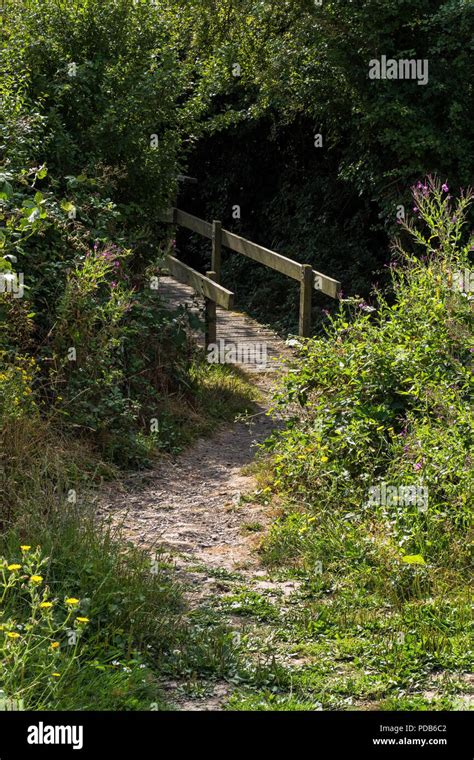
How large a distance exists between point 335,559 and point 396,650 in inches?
49.0

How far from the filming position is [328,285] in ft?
34.0

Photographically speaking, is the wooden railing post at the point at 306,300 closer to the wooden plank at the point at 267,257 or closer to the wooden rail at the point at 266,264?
the wooden rail at the point at 266,264

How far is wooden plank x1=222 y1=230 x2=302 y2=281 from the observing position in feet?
36.8

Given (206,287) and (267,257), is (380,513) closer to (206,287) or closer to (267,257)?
(206,287)

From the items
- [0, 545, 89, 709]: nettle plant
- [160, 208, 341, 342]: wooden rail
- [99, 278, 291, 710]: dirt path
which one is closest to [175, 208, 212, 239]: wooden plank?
[160, 208, 341, 342]: wooden rail

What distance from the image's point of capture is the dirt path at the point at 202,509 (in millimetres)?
6500

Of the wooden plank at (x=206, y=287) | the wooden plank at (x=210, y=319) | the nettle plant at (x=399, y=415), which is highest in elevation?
the wooden plank at (x=206, y=287)

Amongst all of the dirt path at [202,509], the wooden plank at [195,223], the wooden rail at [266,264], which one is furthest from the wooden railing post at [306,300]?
the wooden plank at [195,223]

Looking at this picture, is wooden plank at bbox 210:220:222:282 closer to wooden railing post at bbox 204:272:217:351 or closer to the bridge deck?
the bridge deck

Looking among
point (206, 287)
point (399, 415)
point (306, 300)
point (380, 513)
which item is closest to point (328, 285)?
point (306, 300)

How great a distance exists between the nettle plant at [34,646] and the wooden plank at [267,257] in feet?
22.1

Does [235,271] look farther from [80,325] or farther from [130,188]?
[80,325]

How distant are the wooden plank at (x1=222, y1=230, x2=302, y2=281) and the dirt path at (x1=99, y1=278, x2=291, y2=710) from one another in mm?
1933

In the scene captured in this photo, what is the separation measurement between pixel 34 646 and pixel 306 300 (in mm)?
6820
